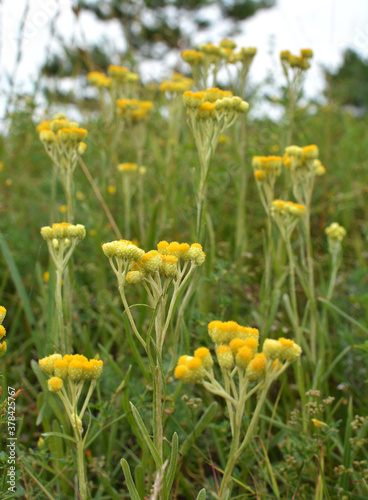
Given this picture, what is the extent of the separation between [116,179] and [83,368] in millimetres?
1991

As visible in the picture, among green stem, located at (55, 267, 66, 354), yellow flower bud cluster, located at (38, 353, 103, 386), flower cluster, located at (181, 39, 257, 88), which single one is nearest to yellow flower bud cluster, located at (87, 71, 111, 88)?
flower cluster, located at (181, 39, 257, 88)

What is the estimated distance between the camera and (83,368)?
2.82ft

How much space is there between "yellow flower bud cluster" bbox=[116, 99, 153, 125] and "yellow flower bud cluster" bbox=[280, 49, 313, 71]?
0.80 m

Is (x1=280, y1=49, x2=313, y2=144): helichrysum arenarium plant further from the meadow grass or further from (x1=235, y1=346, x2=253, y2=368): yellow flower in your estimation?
(x1=235, y1=346, x2=253, y2=368): yellow flower

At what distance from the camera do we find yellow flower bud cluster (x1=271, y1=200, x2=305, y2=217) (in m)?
1.33

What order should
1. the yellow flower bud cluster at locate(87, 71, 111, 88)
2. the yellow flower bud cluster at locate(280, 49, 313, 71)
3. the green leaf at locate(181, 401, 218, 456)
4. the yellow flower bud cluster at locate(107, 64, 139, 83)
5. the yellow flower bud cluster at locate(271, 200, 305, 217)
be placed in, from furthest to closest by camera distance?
the yellow flower bud cluster at locate(87, 71, 111, 88) < the yellow flower bud cluster at locate(107, 64, 139, 83) < the yellow flower bud cluster at locate(280, 49, 313, 71) < the yellow flower bud cluster at locate(271, 200, 305, 217) < the green leaf at locate(181, 401, 218, 456)

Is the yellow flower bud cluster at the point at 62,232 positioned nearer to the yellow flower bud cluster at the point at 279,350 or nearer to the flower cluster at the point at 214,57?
the yellow flower bud cluster at the point at 279,350

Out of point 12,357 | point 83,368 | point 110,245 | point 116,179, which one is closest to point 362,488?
point 83,368

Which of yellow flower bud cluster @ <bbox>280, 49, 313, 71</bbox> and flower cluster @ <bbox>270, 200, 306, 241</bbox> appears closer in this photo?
flower cluster @ <bbox>270, 200, 306, 241</bbox>

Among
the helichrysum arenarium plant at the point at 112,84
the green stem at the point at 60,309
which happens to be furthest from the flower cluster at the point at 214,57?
the green stem at the point at 60,309

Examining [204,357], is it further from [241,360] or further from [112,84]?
[112,84]

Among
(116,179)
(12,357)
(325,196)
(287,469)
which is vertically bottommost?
(287,469)

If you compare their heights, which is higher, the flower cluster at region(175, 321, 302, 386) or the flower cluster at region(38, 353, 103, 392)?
the flower cluster at region(175, 321, 302, 386)

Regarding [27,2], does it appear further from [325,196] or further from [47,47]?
[325,196]
